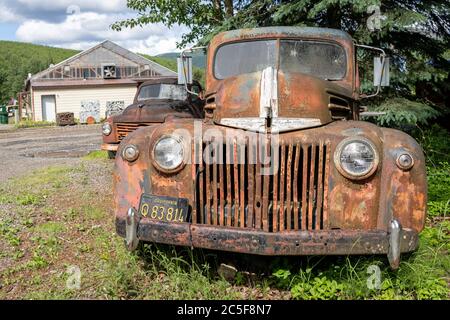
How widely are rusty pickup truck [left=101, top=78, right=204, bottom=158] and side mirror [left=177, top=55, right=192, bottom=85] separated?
3.56 metres

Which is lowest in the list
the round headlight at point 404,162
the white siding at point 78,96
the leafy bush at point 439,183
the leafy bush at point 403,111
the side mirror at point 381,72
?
the leafy bush at point 439,183

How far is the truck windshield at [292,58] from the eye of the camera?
474 centimetres

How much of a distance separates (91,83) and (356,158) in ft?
114

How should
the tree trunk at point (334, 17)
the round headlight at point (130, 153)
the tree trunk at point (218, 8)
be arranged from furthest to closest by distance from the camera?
the tree trunk at point (218, 8)
the tree trunk at point (334, 17)
the round headlight at point (130, 153)

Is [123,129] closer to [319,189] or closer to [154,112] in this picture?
[154,112]

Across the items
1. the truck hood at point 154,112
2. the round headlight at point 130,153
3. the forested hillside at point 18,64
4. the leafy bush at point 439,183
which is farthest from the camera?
the forested hillside at point 18,64

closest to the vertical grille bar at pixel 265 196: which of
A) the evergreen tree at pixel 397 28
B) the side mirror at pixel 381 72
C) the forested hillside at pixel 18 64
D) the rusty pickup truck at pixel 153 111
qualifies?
the side mirror at pixel 381 72

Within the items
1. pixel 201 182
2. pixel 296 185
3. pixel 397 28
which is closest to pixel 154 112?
pixel 397 28

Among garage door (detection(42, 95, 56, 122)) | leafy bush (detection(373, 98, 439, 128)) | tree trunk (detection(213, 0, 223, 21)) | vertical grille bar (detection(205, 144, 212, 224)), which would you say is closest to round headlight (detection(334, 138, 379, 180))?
vertical grille bar (detection(205, 144, 212, 224))

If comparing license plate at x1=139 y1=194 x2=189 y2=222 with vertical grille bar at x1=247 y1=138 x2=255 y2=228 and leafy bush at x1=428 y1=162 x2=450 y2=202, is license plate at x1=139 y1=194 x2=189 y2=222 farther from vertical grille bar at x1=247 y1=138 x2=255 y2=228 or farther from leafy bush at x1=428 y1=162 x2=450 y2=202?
leafy bush at x1=428 y1=162 x2=450 y2=202

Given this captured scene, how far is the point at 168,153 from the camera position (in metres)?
3.51

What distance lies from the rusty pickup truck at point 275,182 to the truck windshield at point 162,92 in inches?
271

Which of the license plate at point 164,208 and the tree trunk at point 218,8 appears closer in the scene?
the license plate at point 164,208

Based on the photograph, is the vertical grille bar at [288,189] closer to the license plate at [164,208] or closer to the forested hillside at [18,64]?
the license plate at [164,208]
